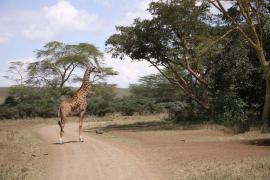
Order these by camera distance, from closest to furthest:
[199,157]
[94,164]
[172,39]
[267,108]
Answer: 1. [94,164]
2. [199,157]
3. [267,108]
4. [172,39]

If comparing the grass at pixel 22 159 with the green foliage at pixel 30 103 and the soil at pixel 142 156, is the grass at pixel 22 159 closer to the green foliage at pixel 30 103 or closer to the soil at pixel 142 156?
the soil at pixel 142 156

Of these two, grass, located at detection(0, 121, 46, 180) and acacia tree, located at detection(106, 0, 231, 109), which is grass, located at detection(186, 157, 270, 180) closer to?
grass, located at detection(0, 121, 46, 180)

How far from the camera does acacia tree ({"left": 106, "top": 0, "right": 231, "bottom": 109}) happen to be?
2422 centimetres

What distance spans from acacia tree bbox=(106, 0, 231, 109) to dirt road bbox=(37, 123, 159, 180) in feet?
33.1

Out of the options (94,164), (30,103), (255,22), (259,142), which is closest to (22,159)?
(94,164)

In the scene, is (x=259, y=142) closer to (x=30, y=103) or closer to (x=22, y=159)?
(x=22, y=159)

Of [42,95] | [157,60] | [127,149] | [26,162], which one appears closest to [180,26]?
[157,60]

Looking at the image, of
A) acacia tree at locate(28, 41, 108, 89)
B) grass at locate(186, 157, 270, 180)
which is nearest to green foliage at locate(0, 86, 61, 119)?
acacia tree at locate(28, 41, 108, 89)

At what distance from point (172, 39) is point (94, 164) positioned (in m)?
15.9

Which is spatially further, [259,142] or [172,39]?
[172,39]

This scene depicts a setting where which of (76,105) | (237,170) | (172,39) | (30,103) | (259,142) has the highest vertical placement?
(172,39)

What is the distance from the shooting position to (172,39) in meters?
27.0

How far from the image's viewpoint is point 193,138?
19234mm

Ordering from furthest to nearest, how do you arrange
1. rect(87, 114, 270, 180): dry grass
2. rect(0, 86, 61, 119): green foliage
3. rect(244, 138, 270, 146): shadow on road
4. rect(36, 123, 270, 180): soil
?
1. rect(0, 86, 61, 119): green foliage
2. rect(244, 138, 270, 146): shadow on road
3. rect(36, 123, 270, 180): soil
4. rect(87, 114, 270, 180): dry grass
